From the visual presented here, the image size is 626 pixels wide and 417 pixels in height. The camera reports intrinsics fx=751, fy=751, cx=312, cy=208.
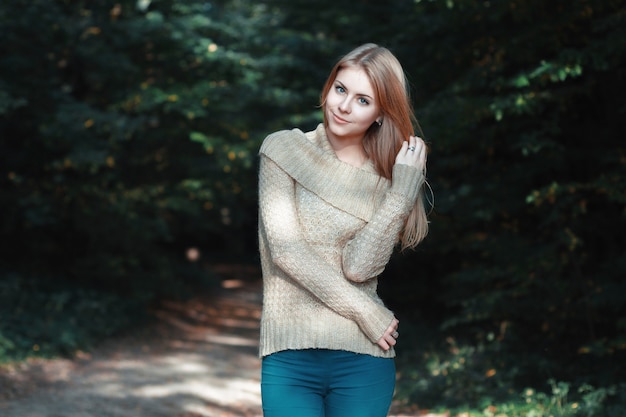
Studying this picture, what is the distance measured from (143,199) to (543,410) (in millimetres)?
8357

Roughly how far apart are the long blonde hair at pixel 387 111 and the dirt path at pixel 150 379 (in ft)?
17.8

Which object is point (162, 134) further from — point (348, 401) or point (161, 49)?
point (348, 401)

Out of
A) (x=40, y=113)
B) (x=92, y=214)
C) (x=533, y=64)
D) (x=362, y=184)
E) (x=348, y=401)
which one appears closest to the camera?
(x=348, y=401)

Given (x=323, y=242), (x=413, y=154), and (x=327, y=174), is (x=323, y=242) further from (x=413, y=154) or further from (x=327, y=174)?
(x=413, y=154)

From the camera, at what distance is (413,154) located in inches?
105

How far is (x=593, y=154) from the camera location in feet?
24.6

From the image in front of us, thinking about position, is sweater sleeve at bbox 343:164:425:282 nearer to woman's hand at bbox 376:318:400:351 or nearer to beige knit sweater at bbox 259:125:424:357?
beige knit sweater at bbox 259:125:424:357

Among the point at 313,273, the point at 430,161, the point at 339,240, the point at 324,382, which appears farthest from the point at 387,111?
the point at 430,161

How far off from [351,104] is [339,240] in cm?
47

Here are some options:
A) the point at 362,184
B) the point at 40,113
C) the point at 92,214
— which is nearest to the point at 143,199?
the point at 92,214

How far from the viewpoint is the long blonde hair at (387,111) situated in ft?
8.44

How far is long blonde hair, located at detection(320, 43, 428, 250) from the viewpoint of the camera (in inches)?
101

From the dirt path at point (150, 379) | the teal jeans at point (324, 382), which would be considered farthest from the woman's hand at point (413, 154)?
the dirt path at point (150, 379)

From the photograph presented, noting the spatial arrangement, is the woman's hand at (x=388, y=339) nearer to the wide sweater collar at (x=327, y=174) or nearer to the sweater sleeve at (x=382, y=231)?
the sweater sleeve at (x=382, y=231)
